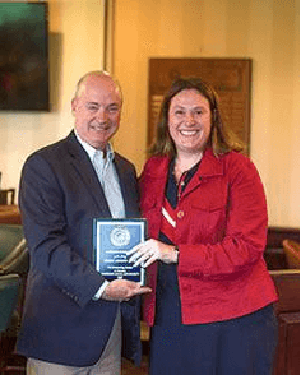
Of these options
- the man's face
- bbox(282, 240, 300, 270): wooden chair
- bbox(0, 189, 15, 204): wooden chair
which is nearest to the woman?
the man's face

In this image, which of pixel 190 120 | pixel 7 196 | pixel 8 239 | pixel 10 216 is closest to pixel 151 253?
pixel 190 120

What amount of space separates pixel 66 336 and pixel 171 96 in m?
0.89

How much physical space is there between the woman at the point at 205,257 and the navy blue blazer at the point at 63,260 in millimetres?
147

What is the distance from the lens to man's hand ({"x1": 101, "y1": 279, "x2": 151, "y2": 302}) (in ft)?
7.54

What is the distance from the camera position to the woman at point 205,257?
94.0 inches

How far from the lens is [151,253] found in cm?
232

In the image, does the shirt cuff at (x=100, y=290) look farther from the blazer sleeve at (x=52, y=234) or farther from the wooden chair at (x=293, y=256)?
the wooden chair at (x=293, y=256)

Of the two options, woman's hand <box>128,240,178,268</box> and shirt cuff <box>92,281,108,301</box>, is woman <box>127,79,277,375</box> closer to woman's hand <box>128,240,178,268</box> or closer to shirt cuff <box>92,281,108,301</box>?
woman's hand <box>128,240,178,268</box>

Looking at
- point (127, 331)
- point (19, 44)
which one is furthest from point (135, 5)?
point (127, 331)

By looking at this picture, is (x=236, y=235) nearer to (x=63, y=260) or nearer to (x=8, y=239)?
(x=63, y=260)

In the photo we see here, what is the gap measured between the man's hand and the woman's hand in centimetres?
7

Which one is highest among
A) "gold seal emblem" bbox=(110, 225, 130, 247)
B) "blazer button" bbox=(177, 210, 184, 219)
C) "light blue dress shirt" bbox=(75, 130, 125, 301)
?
"light blue dress shirt" bbox=(75, 130, 125, 301)

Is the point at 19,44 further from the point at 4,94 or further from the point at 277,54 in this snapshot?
the point at 277,54

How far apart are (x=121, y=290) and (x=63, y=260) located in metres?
0.21
